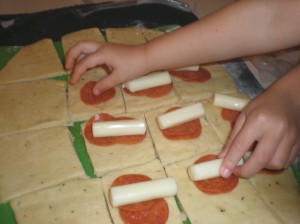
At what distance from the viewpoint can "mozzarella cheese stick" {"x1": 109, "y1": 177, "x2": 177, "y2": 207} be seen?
58.0 inches

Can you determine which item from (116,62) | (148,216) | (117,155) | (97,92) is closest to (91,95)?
(97,92)

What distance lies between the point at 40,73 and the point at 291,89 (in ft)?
4.46

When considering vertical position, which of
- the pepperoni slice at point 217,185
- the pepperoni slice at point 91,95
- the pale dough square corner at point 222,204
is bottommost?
the pale dough square corner at point 222,204

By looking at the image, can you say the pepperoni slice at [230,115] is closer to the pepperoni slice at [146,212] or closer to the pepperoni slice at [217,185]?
the pepperoni slice at [217,185]

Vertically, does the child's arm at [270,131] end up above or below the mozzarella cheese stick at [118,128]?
above

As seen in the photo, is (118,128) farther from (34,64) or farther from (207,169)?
(34,64)

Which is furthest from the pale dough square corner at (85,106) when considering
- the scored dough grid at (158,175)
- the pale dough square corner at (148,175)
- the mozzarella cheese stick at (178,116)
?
the pale dough square corner at (148,175)

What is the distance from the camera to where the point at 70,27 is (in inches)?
98.7

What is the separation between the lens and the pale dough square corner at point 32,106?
1812 mm

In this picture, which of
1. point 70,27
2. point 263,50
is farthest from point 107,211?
point 70,27

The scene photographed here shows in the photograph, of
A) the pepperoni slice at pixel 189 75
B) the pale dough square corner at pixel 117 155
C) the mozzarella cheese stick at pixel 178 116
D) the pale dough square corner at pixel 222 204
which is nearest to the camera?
the pale dough square corner at pixel 222 204

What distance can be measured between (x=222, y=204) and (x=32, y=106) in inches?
42.6

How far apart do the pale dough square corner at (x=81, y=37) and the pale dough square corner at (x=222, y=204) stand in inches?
42.8

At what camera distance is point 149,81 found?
1967mm
